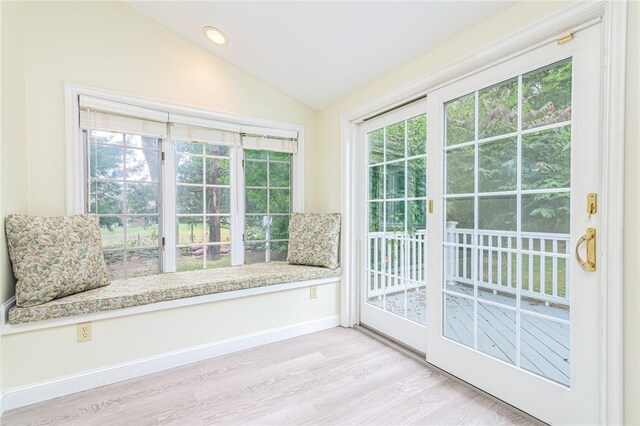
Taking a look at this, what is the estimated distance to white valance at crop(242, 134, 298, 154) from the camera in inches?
115

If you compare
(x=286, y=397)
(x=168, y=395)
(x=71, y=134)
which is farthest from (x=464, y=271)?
(x=71, y=134)

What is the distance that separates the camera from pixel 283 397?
1.76 metres

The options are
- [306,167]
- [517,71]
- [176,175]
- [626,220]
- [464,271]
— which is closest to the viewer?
[626,220]

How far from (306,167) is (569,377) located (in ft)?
8.65

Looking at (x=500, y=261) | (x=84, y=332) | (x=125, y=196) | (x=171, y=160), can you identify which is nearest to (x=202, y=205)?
(x=171, y=160)

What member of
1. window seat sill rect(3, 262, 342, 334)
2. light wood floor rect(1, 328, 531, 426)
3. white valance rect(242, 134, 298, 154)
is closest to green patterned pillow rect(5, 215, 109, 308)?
window seat sill rect(3, 262, 342, 334)

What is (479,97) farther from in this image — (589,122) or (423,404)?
(423,404)

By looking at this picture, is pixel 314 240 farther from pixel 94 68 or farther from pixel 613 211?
pixel 94 68

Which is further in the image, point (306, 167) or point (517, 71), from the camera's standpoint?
point (306, 167)

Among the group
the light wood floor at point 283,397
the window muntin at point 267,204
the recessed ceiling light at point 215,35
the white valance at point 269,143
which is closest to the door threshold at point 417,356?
the light wood floor at point 283,397

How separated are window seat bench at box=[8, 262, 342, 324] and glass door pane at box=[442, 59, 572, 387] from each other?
1.32 meters

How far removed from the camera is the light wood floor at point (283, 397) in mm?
1575

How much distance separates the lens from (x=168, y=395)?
1788 millimetres

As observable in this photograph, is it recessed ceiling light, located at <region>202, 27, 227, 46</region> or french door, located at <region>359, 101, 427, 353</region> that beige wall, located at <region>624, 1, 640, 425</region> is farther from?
recessed ceiling light, located at <region>202, 27, 227, 46</region>
